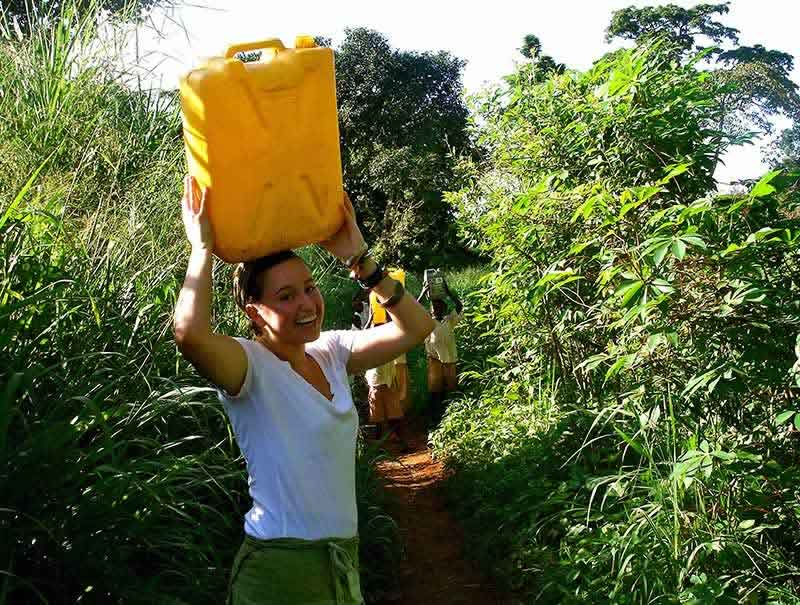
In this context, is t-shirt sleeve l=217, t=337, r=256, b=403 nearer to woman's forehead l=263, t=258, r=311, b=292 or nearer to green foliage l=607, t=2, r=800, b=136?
woman's forehead l=263, t=258, r=311, b=292

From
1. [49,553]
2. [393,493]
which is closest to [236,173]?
[49,553]

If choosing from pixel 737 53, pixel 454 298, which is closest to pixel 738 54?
pixel 737 53

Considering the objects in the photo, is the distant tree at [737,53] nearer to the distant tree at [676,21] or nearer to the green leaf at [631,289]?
the distant tree at [676,21]

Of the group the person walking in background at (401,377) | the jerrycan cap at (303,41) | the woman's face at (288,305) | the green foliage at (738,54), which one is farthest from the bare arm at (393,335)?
the green foliage at (738,54)

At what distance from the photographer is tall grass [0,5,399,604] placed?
7.76 ft

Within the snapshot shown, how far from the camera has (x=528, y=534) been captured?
4.65m

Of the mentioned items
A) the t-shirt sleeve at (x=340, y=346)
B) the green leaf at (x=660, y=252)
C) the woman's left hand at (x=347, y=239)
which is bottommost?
the t-shirt sleeve at (x=340, y=346)

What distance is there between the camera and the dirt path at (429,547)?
15.7ft

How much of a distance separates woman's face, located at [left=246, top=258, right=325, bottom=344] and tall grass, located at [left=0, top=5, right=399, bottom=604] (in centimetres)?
54

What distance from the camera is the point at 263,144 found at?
2.23 metres

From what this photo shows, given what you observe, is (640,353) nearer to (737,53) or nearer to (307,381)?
(307,381)

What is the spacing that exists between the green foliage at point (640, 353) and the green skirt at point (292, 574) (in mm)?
1452

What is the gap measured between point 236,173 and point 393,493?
4878 millimetres

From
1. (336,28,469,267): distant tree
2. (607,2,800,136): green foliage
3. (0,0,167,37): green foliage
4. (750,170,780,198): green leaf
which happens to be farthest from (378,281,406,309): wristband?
(607,2,800,136): green foliage
